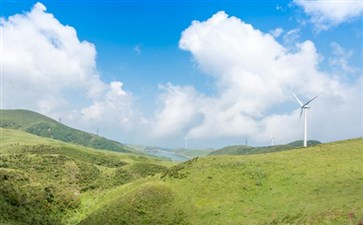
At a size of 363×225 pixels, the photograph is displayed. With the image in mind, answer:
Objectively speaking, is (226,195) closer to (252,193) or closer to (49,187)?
(252,193)

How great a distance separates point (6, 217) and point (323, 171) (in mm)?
46454

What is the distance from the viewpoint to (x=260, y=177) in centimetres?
6325

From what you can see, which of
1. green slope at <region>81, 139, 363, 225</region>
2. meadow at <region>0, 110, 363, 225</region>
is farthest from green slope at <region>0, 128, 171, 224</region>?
green slope at <region>81, 139, 363, 225</region>

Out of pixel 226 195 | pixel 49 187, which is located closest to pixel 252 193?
pixel 226 195

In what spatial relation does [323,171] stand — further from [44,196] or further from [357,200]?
[44,196]

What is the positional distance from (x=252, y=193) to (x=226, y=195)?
3.80 m

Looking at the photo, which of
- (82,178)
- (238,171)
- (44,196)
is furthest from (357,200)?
(82,178)

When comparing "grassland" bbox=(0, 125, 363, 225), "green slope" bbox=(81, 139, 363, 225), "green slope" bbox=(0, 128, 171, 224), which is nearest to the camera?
"green slope" bbox=(81, 139, 363, 225)

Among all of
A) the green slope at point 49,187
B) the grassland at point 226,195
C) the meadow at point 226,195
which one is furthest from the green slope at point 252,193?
the green slope at point 49,187

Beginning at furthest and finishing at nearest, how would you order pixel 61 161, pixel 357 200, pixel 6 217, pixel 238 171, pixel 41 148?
pixel 41 148 < pixel 61 161 < pixel 238 171 < pixel 6 217 < pixel 357 200

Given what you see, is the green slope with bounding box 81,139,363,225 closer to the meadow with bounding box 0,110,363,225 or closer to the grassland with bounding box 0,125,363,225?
the grassland with bounding box 0,125,363,225

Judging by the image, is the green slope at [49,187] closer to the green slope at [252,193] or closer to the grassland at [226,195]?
the grassland at [226,195]

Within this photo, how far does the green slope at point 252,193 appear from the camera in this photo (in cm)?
4803

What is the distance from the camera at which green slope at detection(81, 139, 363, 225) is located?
48.0 meters
